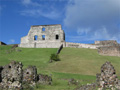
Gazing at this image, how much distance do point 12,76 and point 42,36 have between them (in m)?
52.2

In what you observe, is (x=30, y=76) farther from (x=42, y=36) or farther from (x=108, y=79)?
(x=42, y=36)

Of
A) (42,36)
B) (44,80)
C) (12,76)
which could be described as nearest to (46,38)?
(42,36)

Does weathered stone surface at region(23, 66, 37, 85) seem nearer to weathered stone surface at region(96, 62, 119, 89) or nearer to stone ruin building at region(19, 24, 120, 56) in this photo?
weathered stone surface at region(96, 62, 119, 89)

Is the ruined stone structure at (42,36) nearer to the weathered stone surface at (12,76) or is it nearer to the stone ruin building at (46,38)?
the stone ruin building at (46,38)

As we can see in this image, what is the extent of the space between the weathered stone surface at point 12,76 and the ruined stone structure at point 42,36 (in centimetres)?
4699

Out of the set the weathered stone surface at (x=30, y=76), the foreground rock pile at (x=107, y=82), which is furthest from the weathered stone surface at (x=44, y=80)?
the foreground rock pile at (x=107, y=82)

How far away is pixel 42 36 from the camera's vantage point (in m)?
63.9

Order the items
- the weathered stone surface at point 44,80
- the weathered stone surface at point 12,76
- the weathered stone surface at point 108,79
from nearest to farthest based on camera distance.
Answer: the weathered stone surface at point 108,79 → the weathered stone surface at point 12,76 → the weathered stone surface at point 44,80

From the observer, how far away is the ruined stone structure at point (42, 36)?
6112 cm

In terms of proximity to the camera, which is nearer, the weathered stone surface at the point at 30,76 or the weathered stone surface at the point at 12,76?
the weathered stone surface at the point at 12,76

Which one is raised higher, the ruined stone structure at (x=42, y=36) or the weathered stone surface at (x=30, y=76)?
the ruined stone structure at (x=42, y=36)

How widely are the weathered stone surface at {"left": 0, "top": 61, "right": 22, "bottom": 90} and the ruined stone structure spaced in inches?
1850

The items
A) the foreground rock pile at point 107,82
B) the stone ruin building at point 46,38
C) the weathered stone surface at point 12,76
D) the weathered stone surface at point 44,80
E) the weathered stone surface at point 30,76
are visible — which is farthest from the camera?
the stone ruin building at point 46,38

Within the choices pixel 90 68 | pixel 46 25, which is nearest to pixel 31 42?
pixel 46 25
